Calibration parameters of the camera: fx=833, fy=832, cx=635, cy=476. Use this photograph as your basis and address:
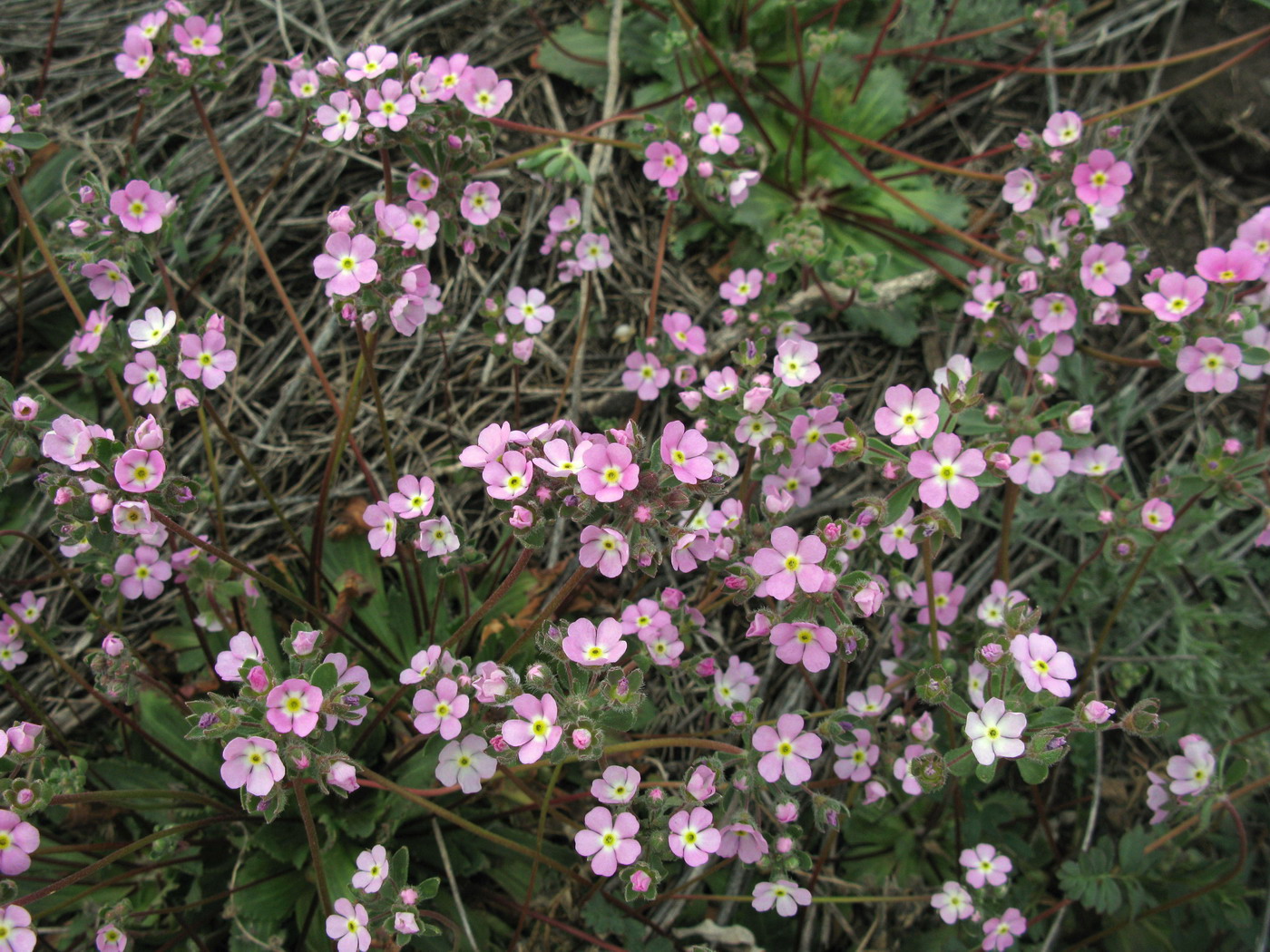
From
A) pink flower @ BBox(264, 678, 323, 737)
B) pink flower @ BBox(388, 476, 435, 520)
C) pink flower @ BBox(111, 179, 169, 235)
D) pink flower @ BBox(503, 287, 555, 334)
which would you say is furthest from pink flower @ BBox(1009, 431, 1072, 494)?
pink flower @ BBox(111, 179, 169, 235)

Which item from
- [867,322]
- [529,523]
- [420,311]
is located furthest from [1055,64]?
[529,523]

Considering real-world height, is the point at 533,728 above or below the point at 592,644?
below

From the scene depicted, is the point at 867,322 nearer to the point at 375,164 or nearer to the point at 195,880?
the point at 375,164

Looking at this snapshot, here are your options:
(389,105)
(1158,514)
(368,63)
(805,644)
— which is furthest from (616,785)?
(368,63)

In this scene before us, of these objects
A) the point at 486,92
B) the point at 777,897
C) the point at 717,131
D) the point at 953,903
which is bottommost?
the point at 953,903

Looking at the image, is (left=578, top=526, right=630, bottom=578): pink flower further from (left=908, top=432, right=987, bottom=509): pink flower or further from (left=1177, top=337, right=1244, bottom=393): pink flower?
(left=1177, top=337, right=1244, bottom=393): pink flower

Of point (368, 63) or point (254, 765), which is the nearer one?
Answer: point (254, 765)

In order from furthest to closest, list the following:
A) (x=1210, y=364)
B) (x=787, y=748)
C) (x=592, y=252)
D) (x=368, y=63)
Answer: (x=592, y=252), (x=1210, y=364), (x=368, y=63), (x=787, y=748)

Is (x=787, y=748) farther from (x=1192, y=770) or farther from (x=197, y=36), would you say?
(x=197, y=36)
